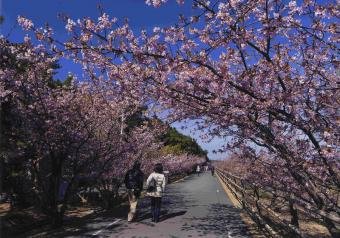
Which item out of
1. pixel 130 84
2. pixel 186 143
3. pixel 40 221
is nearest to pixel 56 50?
pixel 130 84

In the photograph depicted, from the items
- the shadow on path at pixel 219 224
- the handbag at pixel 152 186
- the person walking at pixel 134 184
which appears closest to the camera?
the shadow on path at pixel 219 224

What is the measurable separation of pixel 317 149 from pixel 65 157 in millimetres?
8763

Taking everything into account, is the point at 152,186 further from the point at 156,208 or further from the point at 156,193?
the point at 156,208

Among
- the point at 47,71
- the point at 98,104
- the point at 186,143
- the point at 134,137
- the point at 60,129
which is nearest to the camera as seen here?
the point at 47,71

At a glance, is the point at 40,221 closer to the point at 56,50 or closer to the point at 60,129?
the point at 60,129

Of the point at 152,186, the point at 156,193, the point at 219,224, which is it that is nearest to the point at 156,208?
the point at 156,193

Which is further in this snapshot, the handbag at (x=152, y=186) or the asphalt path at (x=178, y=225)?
the handbag at (x=152, y=186)

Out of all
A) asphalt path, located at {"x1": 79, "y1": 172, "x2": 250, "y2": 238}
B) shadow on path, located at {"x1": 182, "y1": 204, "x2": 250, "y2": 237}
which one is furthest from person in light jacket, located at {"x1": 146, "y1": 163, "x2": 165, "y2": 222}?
shadow on path, located at {"x1": 182, "y1": 204, "x2": 250, "y2": 237}

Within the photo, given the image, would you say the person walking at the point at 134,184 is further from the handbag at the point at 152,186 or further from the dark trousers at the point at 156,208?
the dark trousers at the point at 156,208

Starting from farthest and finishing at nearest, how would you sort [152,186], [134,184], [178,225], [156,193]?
[134,184] < [152,186] < [156,193] < [178,225]

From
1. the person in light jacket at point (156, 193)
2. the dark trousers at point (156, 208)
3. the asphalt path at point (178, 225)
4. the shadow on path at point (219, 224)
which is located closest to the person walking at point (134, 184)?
the person in light jacket at point (156, 193)

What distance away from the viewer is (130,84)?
29.1ft

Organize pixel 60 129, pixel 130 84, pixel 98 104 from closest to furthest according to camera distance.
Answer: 1. pixel 130 84
2. pixel 60 129
3. pixel 98 104

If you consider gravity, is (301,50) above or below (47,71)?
below
